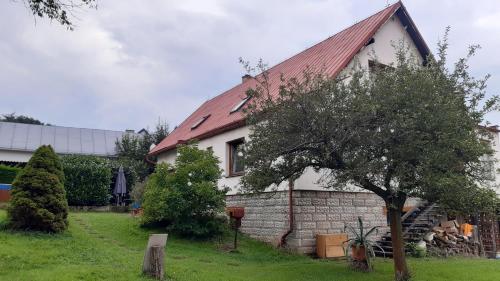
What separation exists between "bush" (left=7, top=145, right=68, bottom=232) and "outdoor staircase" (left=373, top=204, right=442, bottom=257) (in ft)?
30.1

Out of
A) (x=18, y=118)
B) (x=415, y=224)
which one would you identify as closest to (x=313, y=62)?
(x=415, y=224)

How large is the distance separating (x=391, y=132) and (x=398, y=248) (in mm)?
2563

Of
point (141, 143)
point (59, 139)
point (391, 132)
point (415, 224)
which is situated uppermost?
point (59, 139)

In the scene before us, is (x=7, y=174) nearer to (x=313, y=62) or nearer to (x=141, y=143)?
(x=141, y=143)

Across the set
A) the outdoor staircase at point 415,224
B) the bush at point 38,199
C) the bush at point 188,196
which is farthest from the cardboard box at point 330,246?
the bush at point 38,199

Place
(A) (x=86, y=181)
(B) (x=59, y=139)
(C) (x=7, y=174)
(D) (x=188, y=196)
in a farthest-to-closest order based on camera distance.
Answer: (B) (x=59, y=139) → (C) (x=7, y=174) → (A) (x=86, y=181) → (D) (x=188, y=196)

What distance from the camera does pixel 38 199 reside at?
1100 centimetres

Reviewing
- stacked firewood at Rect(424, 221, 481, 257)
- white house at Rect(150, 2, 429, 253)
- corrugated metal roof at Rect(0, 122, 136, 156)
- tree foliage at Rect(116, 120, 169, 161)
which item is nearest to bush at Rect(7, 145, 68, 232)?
white house at Rect(150, 2, 429, 253)

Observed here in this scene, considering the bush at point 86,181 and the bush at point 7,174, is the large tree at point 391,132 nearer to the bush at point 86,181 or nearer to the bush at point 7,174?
the bush at point 86,181

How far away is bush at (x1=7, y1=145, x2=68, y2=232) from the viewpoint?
10820mm

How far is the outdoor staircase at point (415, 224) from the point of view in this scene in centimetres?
1375

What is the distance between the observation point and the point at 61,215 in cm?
1130

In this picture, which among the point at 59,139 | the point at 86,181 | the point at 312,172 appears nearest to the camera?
the point at 312,172

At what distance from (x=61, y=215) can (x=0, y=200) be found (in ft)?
30.4
